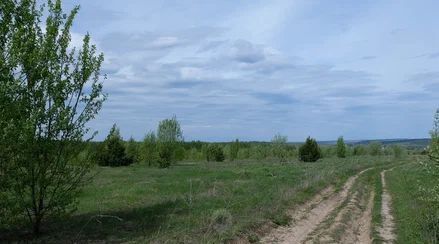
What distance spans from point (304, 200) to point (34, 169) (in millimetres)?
13503

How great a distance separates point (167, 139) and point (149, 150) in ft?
11.3

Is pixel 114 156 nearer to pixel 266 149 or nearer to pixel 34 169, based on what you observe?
pixel 266 149

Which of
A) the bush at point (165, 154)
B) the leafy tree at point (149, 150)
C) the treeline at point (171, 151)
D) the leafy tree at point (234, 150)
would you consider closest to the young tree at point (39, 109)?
the treeline at point (171, 151)

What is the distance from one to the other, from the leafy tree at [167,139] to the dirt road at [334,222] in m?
40.2

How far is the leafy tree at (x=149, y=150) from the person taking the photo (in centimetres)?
7057

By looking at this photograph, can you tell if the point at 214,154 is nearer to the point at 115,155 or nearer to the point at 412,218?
the point at 115,155

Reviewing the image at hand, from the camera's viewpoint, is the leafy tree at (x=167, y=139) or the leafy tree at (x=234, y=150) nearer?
the leafy tree at (x=167, y=139)

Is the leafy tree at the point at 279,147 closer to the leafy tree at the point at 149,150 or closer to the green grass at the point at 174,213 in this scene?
the leafy tree at the point at 149,150

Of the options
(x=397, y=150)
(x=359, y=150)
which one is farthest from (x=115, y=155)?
(x=397, y=150)

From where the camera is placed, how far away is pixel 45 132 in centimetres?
1547

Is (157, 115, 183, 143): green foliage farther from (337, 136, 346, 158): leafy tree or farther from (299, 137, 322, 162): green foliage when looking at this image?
(337, 136, 346, 158): leafy tree

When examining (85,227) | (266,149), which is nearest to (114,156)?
(266,149)

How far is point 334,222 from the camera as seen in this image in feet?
61.5

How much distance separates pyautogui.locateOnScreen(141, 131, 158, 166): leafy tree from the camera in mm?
70575
